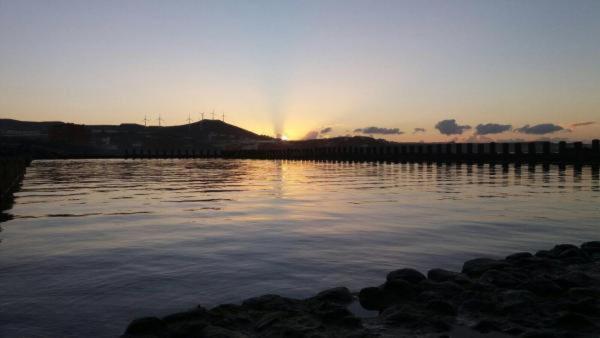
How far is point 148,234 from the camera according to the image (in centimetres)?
1080

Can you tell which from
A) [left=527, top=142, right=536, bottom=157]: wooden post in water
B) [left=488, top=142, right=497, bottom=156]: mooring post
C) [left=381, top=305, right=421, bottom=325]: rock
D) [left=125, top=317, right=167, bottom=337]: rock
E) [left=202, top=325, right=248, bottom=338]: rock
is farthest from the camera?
[left=488, top=142, right=497, bottom=156]: mooring post

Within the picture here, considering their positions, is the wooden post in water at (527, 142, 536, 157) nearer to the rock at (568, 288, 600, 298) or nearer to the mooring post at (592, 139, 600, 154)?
the mooring post at (592, 139, 600, 154)

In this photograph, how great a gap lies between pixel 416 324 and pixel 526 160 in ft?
152

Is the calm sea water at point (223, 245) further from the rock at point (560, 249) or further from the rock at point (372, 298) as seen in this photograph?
the rock at point (560, 249)

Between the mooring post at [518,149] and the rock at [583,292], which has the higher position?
the mooring post at [518,149]

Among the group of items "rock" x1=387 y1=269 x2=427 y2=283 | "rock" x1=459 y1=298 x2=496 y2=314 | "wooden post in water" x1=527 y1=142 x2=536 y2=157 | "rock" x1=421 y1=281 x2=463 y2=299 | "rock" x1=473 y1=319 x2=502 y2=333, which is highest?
"wooden post in water" x1=527 y1=142 x2=536 y2=157

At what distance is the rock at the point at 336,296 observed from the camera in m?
5.97

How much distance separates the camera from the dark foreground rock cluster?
4.98 m

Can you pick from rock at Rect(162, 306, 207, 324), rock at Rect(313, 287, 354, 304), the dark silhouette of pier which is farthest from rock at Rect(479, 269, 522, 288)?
the dark silhouette of pier

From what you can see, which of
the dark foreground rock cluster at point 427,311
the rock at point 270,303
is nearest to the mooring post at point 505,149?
the dark foreground rock cluster at point 427,311

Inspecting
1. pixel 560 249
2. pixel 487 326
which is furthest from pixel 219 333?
pixel 560 249

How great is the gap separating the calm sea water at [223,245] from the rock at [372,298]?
63cm

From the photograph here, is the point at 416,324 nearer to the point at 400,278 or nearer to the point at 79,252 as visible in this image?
the point at 400,278

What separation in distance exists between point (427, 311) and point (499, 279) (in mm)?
1567
